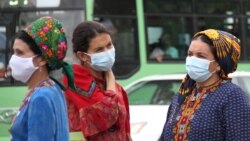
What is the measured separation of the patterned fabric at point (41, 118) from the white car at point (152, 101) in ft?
13.1

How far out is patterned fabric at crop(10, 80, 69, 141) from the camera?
3.00m

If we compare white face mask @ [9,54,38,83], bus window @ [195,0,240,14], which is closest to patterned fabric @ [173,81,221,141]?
white face mask @ [9,54,38,83]

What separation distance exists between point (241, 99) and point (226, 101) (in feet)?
0.27

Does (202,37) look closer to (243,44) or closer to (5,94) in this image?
(5,94)

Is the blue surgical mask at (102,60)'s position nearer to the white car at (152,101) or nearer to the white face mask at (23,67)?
the white face mask at (23,67)

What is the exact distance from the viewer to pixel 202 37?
3881 millimetres

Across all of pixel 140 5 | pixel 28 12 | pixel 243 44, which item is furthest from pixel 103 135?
pixel 243 44

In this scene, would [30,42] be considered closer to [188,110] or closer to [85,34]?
[85,34]

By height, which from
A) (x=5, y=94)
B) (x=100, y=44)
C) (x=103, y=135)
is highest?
(x=100, y=44)

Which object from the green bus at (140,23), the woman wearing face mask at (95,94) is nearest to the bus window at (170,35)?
the green bus at (140,23)

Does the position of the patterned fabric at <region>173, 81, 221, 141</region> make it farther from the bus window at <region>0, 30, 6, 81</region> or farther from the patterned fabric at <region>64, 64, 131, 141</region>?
the bus window at <region>0, 30, 6, 81</region>

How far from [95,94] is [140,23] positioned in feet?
23.0

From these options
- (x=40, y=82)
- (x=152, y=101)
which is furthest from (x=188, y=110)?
(x=152, y=101)

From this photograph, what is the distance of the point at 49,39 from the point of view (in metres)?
3.16
